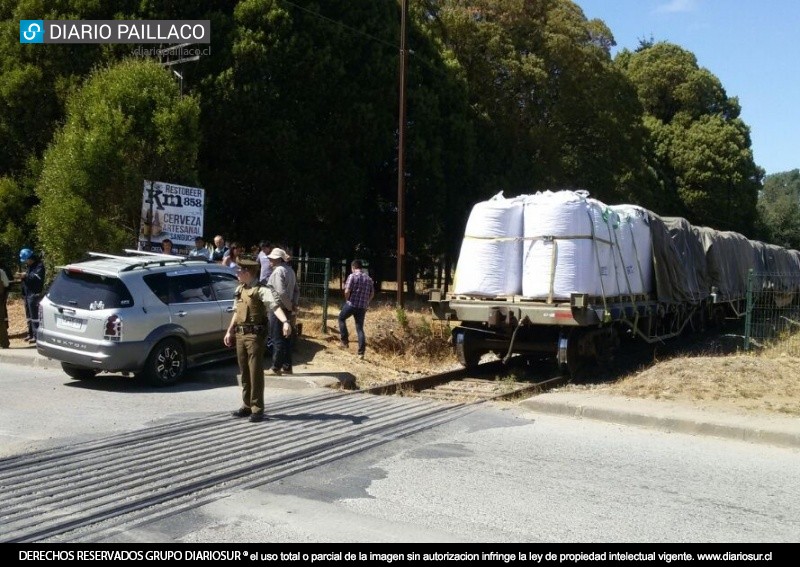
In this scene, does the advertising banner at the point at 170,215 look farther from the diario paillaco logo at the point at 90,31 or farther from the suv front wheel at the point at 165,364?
the diario paillaco logo at the point at 90,31

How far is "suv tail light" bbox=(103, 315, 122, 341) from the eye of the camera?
416 inches

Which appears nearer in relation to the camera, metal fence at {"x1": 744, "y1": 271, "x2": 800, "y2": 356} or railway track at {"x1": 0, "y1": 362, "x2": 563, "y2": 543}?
railway track at {"x1": 0, "y1": 362, "x2": 563, "y2": 543}

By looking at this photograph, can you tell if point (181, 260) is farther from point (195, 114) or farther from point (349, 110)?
point (349, 110)

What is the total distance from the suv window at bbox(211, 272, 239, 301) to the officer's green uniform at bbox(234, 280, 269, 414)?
371 cm

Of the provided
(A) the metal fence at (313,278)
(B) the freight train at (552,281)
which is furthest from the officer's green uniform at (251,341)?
(A) the metal fence at (313,278)

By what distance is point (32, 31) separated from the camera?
1992 centimetres

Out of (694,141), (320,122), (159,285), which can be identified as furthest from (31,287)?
(694,141)

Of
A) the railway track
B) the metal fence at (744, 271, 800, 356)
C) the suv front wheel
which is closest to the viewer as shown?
the railway track

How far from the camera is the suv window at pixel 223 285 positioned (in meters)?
12.4

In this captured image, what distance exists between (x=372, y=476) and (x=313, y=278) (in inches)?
388

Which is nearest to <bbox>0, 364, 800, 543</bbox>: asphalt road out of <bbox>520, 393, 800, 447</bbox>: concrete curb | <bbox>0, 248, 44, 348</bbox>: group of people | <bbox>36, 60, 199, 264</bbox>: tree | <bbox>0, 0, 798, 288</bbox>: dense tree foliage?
<bbox>520, 393, 800, 447</bbox>: concrete curb

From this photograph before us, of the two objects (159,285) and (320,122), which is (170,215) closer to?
(159,285)

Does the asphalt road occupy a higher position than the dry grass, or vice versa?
the dry grass

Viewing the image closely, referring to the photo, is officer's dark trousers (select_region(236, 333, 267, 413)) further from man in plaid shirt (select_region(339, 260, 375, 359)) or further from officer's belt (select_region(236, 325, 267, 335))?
man in plaid shirt (select_region(339, 260, 375, 359))
